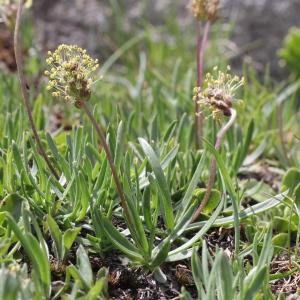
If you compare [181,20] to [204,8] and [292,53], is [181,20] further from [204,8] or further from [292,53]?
[204,8]

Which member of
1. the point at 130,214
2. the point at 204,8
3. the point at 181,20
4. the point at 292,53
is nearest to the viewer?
the point at 130,214

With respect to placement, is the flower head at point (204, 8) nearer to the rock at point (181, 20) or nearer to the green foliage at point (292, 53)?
the green foliage at point (292, 53)

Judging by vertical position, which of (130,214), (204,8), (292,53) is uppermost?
(204,8)

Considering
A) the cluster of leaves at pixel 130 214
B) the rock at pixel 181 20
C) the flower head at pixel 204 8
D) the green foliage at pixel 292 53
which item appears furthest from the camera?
the rock at pixel 181 20

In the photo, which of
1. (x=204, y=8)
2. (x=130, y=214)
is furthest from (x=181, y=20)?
(x=130, y=214)

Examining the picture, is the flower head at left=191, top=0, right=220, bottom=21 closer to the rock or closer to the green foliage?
the green foliage

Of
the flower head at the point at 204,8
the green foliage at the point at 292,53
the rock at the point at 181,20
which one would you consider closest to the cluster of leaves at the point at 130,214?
the flower head at the point at 204,8

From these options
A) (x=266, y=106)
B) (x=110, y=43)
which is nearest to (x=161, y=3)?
(x=110, y=43)

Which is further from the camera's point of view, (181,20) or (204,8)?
(181,20)

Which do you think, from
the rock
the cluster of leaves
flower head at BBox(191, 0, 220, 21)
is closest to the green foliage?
the rock
